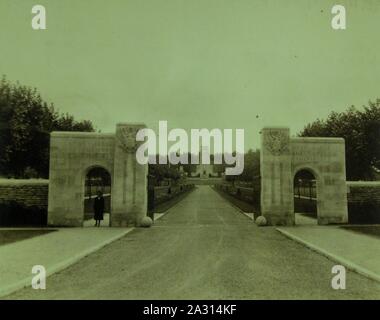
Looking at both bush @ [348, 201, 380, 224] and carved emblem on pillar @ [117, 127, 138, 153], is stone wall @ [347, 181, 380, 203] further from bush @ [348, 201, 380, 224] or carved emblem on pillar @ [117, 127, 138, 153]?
carved emblem on pillar @ [117, 127, 138, 153]

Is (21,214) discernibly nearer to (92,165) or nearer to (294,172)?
(92,165)

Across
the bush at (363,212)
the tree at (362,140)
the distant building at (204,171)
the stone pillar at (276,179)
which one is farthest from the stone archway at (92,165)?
the distant building at (204,171)

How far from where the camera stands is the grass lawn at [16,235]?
14.0 metres

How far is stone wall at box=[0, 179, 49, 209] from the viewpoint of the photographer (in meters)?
19.4

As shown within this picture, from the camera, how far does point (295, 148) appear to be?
19.8 metres

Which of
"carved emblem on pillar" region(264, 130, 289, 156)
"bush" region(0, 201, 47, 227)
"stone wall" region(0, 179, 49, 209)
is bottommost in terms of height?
"bush" region(0, 201, 47, 227)

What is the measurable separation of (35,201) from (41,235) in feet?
14.4

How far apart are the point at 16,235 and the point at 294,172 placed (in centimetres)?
1295

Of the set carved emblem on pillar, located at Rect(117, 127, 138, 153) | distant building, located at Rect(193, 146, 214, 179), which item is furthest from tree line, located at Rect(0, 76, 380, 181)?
distant building, located at Rect(193, 146, 214, 179)

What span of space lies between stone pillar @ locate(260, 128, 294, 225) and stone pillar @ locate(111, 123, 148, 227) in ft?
19.7

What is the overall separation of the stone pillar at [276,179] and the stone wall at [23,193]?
1079 cm

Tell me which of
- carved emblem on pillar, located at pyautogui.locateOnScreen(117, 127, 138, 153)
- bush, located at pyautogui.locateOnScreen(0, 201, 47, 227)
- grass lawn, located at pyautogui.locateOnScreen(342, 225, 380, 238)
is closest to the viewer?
grass lawn, located at pyautogui.locateOnScreen(342, 225, 380, 238)

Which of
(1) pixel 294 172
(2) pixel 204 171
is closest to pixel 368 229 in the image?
(1) pixel 294 172
